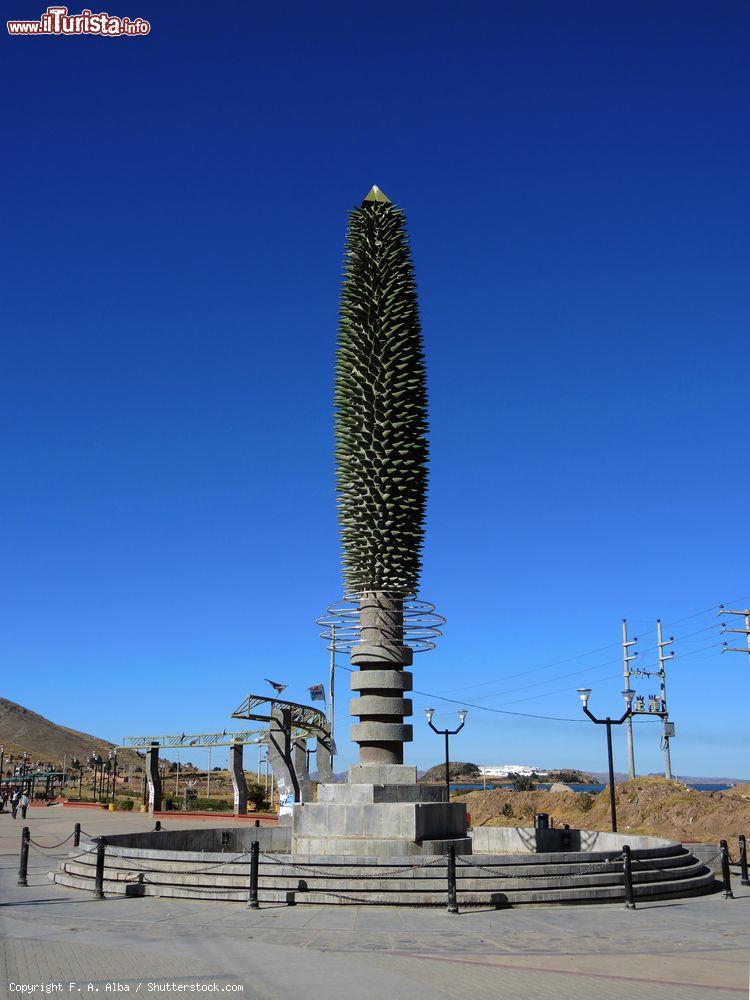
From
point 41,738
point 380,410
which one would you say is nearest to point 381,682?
point 380,410

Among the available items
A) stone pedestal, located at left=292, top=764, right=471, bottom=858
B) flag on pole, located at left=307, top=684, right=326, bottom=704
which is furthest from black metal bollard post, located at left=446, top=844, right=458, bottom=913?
flag on pole, located at left=307, top=684, right=326, bottom=704

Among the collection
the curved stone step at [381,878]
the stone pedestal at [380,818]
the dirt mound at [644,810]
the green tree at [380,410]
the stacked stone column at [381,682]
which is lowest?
the dirt mound at [644,810]

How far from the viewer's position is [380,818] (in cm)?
1722

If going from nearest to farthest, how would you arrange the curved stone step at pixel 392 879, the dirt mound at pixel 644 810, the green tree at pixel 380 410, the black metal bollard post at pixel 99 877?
the curved stone step at pixel 392 879
the black metal bollard post at pixel 99 877
the green tree at pixel 380 410
the dirt mound at pixel 644 810

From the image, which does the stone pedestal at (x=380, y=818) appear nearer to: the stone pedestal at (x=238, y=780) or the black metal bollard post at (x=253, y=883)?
the black metal bollard post at (x=253, y=883)

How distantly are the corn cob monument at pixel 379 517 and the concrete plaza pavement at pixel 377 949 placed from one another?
3332 millimetres

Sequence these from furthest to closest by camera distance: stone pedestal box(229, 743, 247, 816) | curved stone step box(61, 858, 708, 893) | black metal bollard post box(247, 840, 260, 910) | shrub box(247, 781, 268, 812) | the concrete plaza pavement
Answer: shrub box(247, 781, 268, 812), stone pedestal box(229, 743, 247, 816), curved stone step box(61, 858, 708, 893), black metal bollard post box(247, 840, 260, 910), the concrete plaza pavement

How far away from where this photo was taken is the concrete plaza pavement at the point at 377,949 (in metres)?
9.40

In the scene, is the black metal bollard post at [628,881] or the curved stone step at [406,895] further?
the black metal bollard post at [628,881]

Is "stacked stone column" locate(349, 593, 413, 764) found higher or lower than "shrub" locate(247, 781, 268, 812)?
higher

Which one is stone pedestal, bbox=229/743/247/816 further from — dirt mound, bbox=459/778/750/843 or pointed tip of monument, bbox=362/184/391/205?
pointed tip of monument, bbox=362/184/391/205

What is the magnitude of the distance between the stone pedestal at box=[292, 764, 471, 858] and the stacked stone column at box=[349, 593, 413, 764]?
49cm

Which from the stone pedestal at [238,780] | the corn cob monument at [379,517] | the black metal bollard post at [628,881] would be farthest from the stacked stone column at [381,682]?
the stone pedestal at [238,780]

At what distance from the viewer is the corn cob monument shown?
1778 cm
